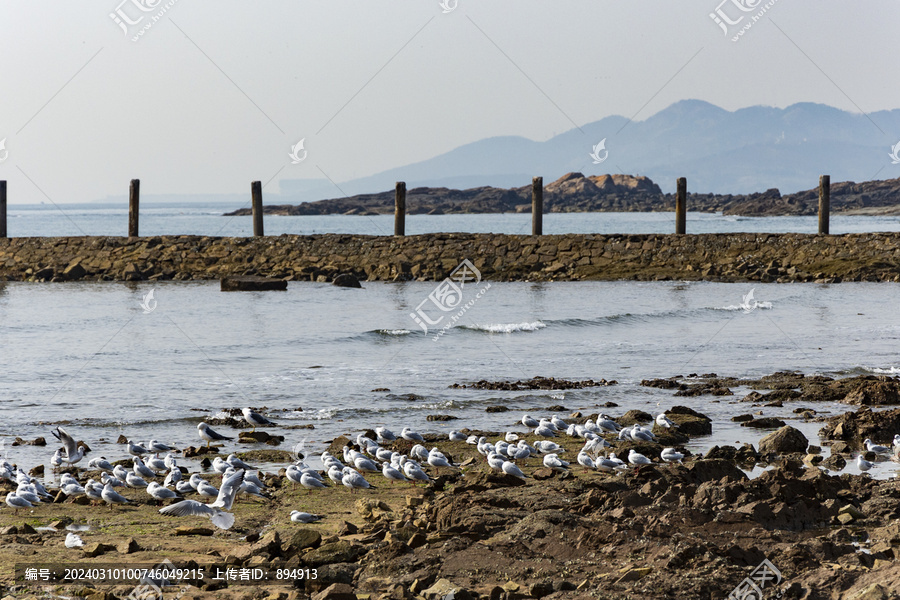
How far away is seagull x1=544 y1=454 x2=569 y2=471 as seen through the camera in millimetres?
8602

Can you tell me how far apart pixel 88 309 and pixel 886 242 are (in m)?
23.5

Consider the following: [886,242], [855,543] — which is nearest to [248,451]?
[855,543]

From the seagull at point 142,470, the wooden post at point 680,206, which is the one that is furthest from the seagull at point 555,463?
the wooden post at point 680,206

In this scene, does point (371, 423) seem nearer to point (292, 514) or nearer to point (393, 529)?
point (292, 514)

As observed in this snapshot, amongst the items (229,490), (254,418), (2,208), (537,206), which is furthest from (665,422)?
(2,208)

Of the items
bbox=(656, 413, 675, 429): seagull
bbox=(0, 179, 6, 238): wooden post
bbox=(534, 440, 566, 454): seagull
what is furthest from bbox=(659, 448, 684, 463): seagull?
bbox=(0, 179, 6, 238): wooden post

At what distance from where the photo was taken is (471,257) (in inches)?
1141

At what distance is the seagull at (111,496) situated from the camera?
303 inches

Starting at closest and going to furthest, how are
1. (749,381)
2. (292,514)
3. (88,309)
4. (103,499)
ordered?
(292,514)
(103,499)
(749,381)
(88,309)

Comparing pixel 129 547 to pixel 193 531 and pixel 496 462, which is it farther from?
pixel 496 462

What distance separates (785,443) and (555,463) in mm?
2372

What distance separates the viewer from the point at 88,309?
2403 cm

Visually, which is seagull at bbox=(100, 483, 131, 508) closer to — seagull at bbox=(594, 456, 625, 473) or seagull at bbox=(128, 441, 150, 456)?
seagull at bbox=(128, 441, 150, 456)

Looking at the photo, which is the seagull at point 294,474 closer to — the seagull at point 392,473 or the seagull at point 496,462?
the seagull at point 392,473
